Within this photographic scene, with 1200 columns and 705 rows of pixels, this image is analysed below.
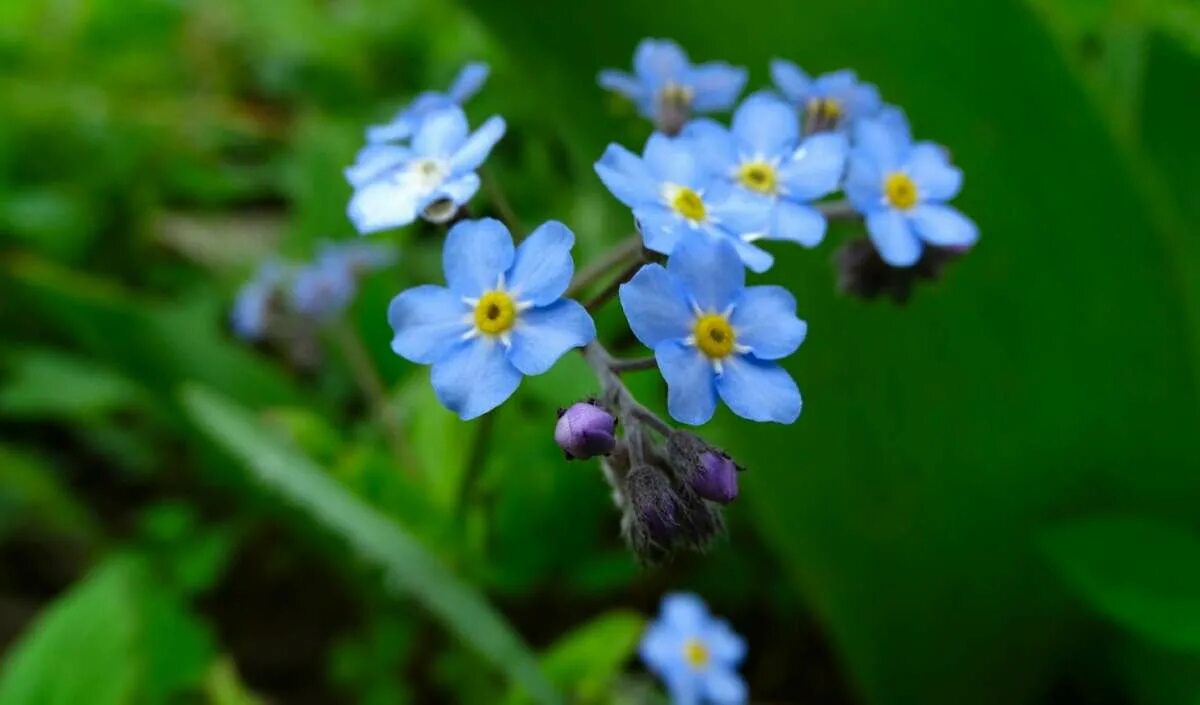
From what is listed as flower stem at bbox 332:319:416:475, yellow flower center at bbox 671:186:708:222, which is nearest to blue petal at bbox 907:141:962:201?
yellow flower center at bbox 671:186:708:222

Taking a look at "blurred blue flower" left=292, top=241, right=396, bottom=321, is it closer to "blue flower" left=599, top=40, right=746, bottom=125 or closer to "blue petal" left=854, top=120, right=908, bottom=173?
"blue flower" left=599, top=40, right=746, bottom=125

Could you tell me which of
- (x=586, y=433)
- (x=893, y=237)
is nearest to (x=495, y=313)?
(x=586, y=433)

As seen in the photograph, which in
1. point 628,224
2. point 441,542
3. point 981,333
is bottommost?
point 441,542

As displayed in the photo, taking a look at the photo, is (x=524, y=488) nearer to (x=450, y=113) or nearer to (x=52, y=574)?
(x=450, y=113)

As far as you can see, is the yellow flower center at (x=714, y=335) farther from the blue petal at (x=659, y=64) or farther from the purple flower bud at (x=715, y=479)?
the blue petal at (x=659, y=64)

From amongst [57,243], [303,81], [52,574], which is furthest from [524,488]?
[303,81]
